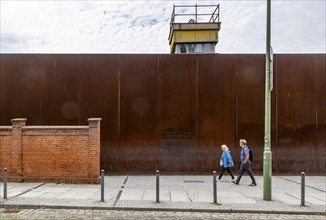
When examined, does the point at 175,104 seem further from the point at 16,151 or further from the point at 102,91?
the point at 16,151

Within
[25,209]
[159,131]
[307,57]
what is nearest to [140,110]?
[159,131]

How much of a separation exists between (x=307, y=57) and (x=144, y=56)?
325 inches

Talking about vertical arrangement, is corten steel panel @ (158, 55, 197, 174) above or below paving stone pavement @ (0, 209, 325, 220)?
above

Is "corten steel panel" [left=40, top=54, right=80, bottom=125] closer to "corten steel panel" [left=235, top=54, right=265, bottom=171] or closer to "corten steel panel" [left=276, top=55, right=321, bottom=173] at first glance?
"corten steel panel" [left=235, top=54, right=265, bottom=171]

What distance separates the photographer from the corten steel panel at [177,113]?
15.2m

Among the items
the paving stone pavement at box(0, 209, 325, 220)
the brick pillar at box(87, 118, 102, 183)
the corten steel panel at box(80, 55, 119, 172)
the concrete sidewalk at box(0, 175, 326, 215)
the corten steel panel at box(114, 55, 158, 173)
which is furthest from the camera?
the corten steel panel at box(80, 55, 119, 172)

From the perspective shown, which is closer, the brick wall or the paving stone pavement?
the paving stone pavement

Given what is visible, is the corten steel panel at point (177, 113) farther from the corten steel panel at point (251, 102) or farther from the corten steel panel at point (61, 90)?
the corten steel panel at point (61, 90)

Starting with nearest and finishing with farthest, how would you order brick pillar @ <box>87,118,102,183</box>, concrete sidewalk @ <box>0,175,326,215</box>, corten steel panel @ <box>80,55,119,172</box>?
1. concrete sidewalk @ <box>0,175,326,215</box>
2. brick pillar @ <box>87,118,102,183</box>
3. corten steel panel @ <box>80,55,119,172</box>

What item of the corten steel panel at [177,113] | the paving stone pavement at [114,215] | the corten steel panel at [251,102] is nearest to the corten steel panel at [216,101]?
the corten steel panel at [251,102]

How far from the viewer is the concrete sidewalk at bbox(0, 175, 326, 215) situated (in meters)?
8.81

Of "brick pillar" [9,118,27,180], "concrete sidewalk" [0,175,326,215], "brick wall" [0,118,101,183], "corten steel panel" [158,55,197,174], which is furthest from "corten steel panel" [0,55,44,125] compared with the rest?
"corten steel panel" [158,55,197,174]

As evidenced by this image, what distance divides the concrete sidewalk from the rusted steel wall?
1.68 meters

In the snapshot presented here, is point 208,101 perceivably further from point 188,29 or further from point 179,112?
Answer: point 188,29
